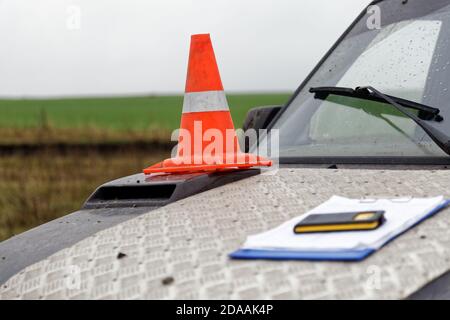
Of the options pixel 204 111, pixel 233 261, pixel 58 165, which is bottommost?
pixel 58 165

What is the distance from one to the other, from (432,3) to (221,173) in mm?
1031

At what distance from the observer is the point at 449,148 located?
245cm

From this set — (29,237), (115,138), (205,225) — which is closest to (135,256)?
(205,225)

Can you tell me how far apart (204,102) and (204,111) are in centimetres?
3

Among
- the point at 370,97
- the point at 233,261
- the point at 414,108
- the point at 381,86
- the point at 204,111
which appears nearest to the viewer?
the point at 233,261

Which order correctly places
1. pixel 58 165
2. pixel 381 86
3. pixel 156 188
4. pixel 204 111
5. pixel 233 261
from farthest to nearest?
pixel 58 165 < pixel 204 111 < pixel 381 86 < pixel 156 188 < pixel 233 261

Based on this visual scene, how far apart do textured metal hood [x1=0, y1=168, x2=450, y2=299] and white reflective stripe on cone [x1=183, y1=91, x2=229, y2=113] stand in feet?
1.93

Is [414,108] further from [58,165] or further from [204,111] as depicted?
[58,165]

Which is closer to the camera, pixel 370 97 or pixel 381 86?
pixel 370 97

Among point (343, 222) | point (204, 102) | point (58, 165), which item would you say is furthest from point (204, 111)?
point (58, 165)

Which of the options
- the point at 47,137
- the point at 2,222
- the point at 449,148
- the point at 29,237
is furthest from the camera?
the point at 47,137

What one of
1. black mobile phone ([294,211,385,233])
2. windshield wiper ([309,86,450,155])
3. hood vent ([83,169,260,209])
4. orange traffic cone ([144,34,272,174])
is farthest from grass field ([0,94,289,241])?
black mobile phone ([294,211,385,233])

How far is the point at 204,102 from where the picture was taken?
295cm
